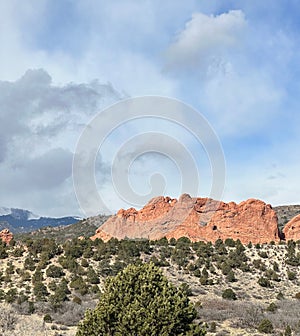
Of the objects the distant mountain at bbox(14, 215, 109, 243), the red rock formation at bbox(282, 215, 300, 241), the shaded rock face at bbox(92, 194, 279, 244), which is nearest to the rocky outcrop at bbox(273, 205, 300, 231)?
the red rock formation at bbox(282, 215, 300, 241)

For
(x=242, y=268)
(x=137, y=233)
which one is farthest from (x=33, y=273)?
(x=137, y=233)

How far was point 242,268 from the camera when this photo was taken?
41.8m

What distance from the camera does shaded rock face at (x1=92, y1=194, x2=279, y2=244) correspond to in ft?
176

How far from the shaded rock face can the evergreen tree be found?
41450 millimetres

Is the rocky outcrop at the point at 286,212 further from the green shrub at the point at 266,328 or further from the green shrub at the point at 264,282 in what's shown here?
the green shrub at the point at 266,328

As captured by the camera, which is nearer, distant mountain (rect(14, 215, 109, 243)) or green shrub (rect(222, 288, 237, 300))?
green shrub (rect(222, 288, 237, 300))

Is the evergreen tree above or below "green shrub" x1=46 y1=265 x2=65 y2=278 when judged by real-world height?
below

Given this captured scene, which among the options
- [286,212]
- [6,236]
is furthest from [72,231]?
[286,212]

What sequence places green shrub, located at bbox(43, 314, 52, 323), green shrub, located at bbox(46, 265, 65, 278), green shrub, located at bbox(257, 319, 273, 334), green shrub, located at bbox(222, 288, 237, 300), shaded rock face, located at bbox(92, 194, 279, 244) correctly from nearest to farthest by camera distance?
green shrub, located at bbox(257, 319, 273, 334) < green shrub, located at bbox(43, 314, 52, 323) < green shrub, located at bbox(222, 288, 237, 300) < green shrub, located at bbox(46, 265, 65, 278) < shaded rock face, located at bbox(92, 194, 279, 244)

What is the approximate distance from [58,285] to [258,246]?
24.2 m

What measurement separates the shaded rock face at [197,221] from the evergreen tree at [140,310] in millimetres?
41450

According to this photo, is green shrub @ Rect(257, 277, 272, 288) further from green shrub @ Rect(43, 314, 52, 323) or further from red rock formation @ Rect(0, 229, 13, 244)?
red rock formation @ Rect(0, 229, 13, 244)

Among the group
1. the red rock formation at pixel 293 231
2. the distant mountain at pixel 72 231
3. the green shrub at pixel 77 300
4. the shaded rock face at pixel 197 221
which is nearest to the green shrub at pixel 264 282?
the shaded rock face at pixel 197 221

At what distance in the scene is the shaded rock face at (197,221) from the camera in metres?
53.8
